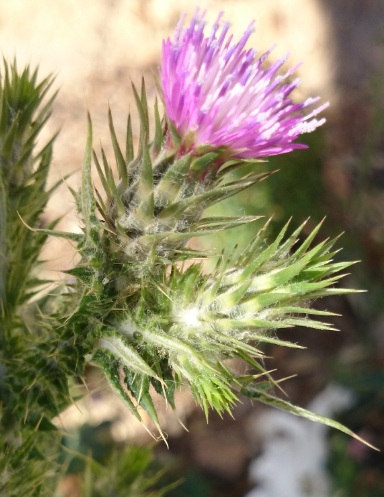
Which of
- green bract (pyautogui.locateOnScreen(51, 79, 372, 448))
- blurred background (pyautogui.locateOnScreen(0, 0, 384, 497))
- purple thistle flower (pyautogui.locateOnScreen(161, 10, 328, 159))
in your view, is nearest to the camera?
green bract (pyautogui.locateOnScreen(51, 79, 372, 448))

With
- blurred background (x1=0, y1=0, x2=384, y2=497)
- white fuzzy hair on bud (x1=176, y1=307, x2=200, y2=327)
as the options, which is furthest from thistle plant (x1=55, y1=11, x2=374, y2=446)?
blurred background (x1=0, y1=0, x2=384, y2=497)

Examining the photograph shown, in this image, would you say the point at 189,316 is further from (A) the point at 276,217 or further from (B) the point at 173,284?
(A) the point at 276,217

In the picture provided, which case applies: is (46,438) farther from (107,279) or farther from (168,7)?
(168,7)

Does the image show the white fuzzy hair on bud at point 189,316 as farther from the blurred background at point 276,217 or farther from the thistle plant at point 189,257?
the blurred background at point 276,217

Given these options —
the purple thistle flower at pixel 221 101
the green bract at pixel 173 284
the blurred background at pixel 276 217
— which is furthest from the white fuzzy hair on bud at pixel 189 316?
the blurred background at pixel 276 217

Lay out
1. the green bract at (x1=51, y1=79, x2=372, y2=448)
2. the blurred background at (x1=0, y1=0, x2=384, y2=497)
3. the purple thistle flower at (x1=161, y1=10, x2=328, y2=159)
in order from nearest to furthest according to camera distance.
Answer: the green bract at (x1=51, y1=79, x2=372, y2=448) < the purple thistle flower at (x1=161, y1=10, x2=328, y2=159) < the blurred background at (x1=0, y1=0, x2=384, y2=497)

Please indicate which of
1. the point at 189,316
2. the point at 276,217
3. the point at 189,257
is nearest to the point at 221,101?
the point at 189,257

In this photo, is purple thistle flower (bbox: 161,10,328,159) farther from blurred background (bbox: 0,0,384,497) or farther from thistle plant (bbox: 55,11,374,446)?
blurred background (bbox: 0,0,384,497)

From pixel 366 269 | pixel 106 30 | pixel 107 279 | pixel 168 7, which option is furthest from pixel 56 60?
pixel 107 279
